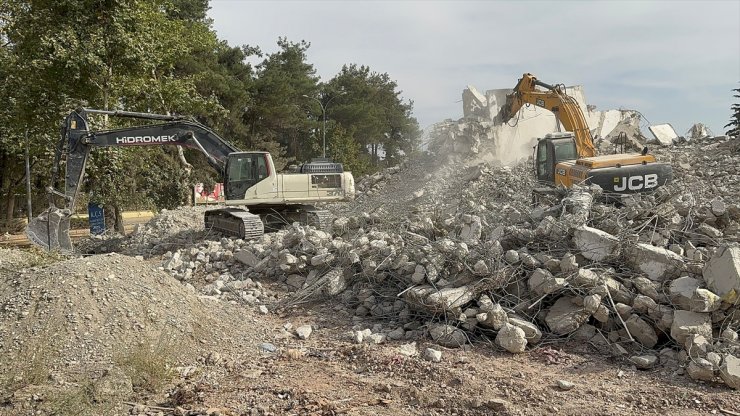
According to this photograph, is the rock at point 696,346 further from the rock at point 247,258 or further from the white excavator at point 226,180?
the white excavator at point 226,180

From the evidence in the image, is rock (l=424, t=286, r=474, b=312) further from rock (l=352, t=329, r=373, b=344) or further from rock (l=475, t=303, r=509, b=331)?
rock (l=352, t=329, r=373, b=344)

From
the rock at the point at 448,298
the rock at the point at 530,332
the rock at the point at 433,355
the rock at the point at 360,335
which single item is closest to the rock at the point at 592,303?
the rock at the point at 530,332

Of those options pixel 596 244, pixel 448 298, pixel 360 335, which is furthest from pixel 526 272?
pixel 360 335

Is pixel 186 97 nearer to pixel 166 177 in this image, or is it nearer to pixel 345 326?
pixel 166 177

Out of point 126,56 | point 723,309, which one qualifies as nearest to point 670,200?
point 723,309

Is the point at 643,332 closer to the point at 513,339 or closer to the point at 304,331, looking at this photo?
the point at 513,339

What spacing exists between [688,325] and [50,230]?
991cm

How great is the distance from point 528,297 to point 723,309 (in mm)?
1794

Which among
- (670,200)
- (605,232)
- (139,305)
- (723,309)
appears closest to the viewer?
(723,309)

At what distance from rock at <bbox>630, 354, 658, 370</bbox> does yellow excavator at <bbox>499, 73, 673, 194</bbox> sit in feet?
13.8

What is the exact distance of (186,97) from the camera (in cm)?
1773

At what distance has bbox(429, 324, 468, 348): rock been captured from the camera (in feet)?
20.7

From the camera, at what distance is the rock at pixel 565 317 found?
20.3ft

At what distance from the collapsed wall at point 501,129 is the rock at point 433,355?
19408 mm
